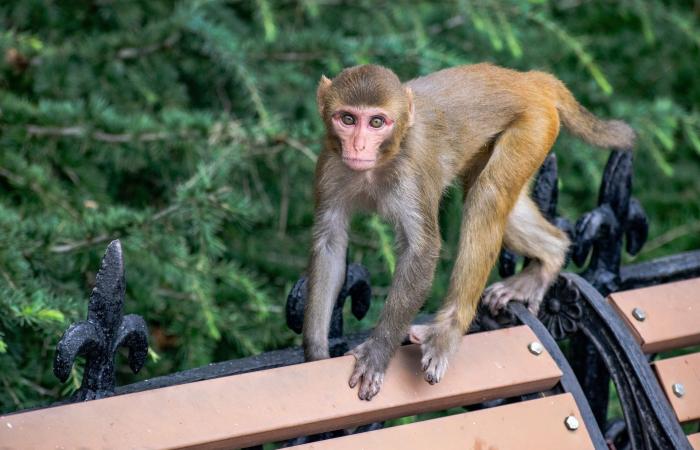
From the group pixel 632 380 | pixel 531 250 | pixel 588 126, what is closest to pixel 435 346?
pixel 632 380

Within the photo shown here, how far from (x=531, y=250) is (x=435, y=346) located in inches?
36.0

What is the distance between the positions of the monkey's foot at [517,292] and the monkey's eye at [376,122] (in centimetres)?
67

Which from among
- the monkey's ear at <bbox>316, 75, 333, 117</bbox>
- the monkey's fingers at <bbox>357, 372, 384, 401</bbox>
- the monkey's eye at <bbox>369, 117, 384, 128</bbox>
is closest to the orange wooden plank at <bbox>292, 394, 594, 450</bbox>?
the monkey's fingers at <bbox>357, 372, 384, 401</bbox>

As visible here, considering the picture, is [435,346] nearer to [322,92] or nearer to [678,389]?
[678,389]

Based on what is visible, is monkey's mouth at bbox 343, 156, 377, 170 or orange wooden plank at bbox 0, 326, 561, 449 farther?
monkey's mouth at bbox 343, 156, 377, 170

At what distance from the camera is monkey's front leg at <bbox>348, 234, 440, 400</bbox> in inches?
98.3

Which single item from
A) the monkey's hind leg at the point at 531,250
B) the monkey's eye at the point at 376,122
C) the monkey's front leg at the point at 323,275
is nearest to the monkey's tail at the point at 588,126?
the monkey's hind leg at the point at 531,250

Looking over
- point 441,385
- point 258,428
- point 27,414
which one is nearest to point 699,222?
point 441,385

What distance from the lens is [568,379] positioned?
2.71 m

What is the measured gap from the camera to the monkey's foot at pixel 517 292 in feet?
10.4

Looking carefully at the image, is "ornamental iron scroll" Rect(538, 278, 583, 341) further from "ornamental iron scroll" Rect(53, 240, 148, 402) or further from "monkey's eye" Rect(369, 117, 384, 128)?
"ornamental iron scroll" Rect(53, 240, 148, 402)

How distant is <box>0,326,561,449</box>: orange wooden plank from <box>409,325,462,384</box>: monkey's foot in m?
0.02

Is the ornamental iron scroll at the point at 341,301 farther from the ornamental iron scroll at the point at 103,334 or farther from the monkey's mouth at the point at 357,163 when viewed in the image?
the ornamental iron scroll at the point at 103,334

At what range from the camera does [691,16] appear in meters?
5.83
